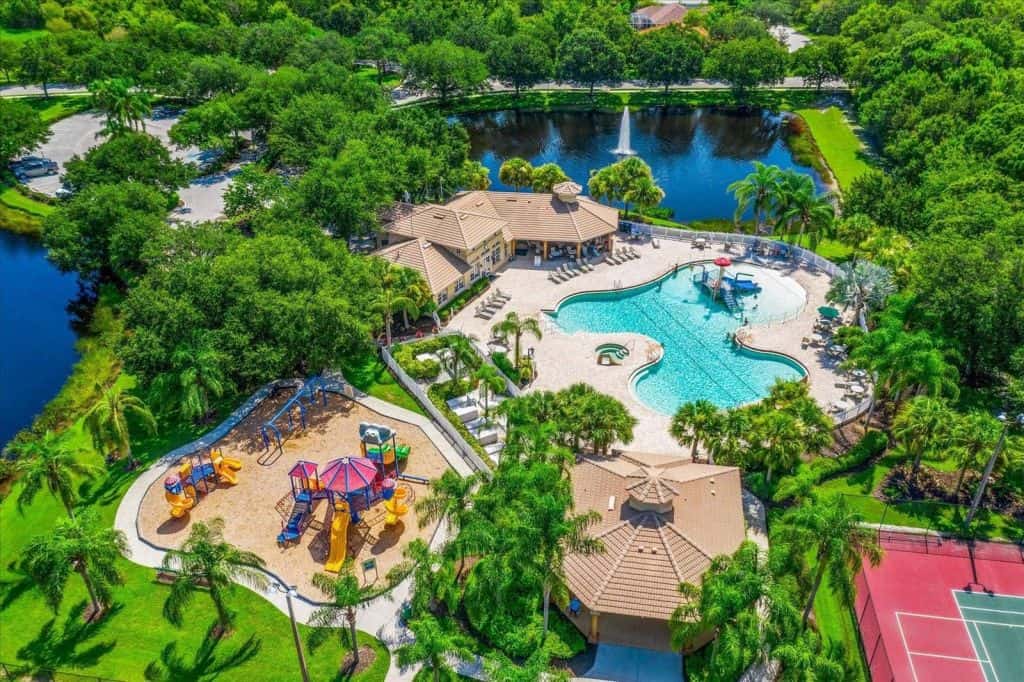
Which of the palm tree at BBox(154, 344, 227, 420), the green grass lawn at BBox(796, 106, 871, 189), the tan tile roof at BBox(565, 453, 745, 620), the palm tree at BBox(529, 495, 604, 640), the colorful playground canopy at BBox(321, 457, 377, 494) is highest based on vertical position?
the palm tree at BBox(529, 495, 604, 640)

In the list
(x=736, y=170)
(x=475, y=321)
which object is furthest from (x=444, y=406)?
(x=736, y=170)

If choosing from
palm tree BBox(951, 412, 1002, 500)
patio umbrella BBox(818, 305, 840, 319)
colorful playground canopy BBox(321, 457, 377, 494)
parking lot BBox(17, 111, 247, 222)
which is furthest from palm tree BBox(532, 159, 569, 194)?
palm tree BBox(951, 412, 1002, 500)

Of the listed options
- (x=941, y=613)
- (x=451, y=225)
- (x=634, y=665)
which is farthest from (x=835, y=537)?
(x=451, y=225)

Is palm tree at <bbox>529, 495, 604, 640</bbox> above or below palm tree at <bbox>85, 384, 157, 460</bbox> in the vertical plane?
above

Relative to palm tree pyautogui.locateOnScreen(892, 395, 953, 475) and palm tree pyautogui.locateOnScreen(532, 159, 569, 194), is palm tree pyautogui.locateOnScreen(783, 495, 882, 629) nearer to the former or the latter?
palm tree pyautogui.locateOnScreen(892, 395, 953, 475)

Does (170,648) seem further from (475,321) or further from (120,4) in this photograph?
(120,4)

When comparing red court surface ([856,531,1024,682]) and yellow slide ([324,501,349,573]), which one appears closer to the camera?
red court surface ([856,531,1024,682])

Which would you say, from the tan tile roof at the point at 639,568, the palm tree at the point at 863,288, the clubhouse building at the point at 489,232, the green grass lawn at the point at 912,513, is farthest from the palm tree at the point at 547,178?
the tan tile roof at the point at 639,568
